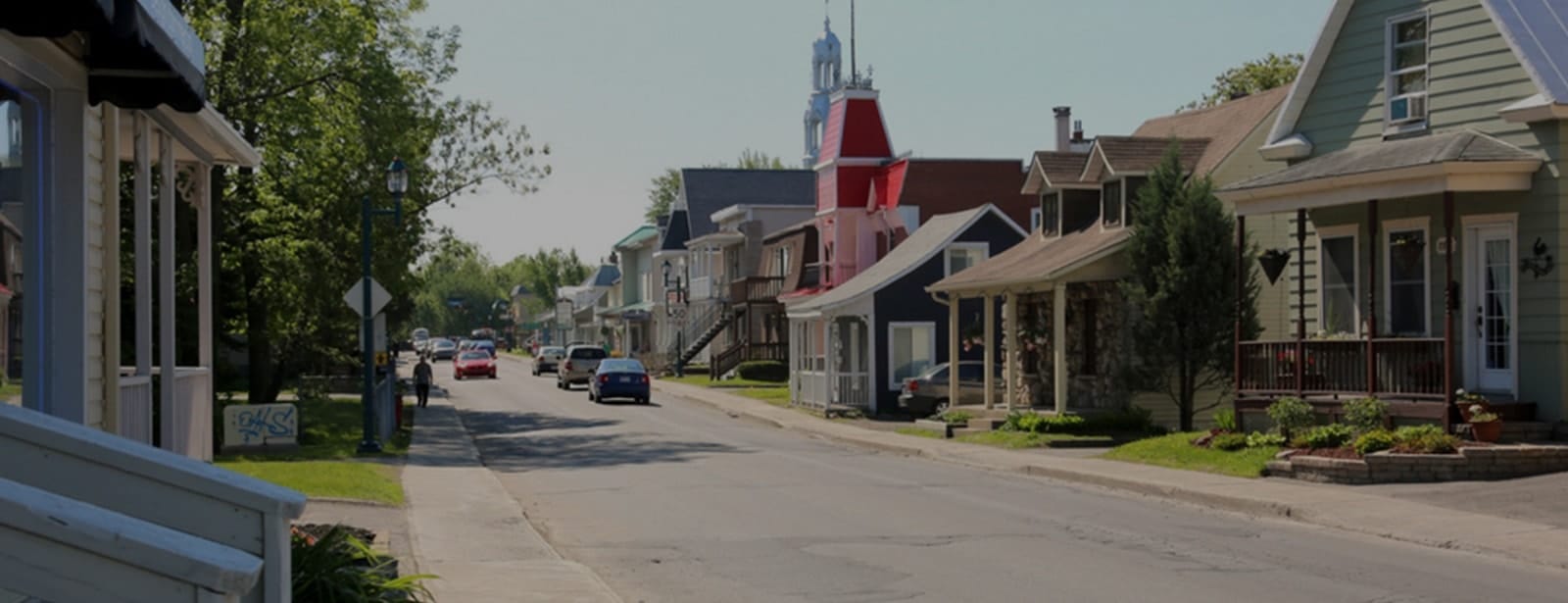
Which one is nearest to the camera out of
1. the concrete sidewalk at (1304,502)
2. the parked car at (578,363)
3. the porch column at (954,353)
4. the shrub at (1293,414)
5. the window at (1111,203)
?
the concrete sidewalk at (1304,502)

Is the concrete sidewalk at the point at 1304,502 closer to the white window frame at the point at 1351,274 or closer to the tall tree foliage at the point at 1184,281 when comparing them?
the tall tree foliage at the point at 1184,281

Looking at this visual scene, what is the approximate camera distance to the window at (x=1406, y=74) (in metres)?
23.3

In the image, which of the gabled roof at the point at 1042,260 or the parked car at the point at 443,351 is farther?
the parked car at the point at 443,351

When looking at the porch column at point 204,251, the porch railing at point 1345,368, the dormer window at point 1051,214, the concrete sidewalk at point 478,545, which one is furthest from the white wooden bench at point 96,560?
the dormer window at point 1051,214

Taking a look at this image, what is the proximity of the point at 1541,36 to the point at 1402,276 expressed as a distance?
12.8 ft

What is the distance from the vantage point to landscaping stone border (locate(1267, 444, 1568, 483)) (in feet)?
64.1

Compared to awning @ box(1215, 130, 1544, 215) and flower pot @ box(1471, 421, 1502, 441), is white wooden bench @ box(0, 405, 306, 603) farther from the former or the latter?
awning @ box(1215, 130, 1544, 215)

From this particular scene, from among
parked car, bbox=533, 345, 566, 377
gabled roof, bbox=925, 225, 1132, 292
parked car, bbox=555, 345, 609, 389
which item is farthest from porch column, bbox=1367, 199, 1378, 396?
parked car, bbox=533, 345, 566, 377

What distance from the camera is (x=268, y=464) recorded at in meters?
23.0

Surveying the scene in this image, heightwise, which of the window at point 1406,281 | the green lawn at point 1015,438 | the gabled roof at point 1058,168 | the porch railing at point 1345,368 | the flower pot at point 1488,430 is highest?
the gabled roof at point 1058,168

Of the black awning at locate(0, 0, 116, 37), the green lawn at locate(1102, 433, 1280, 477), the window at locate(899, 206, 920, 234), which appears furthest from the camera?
the window at locate(899, 206, 920, 234)

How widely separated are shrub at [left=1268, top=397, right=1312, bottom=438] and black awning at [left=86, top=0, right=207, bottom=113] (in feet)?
53.3

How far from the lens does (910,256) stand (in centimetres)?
4491

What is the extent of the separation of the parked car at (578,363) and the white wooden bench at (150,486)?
5444 centimetres
